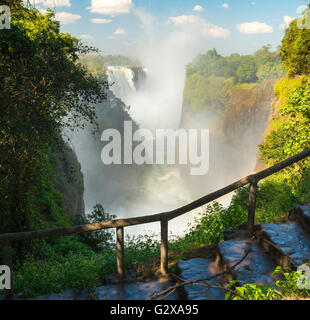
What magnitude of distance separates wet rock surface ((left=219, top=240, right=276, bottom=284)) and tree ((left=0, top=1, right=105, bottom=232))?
5.42m

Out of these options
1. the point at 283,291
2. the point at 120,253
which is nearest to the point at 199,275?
the point at 120,253

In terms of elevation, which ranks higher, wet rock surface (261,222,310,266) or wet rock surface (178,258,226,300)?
wet rock surface (261,222,310,266)

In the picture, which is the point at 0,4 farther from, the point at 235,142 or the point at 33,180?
the point at 235,142

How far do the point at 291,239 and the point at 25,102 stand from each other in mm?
6527

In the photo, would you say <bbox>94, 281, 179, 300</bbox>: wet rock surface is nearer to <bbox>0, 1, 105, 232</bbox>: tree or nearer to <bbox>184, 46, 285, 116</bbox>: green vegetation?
<bbox>0, 1, 105, 232</bbox>: tree

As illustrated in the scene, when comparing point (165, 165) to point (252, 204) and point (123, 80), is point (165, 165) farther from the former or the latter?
point (252, 204)

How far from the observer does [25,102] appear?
7.38 m

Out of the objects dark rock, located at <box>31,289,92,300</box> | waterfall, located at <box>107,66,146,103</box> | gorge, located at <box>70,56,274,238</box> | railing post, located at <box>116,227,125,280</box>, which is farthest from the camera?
waterfall, located at <box>107,66,146,103</box>

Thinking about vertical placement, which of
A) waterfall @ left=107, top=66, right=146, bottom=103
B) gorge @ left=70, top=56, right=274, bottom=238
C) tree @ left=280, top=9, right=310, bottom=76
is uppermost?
waterfall @ left=107, top=66, right=146, bottom=103

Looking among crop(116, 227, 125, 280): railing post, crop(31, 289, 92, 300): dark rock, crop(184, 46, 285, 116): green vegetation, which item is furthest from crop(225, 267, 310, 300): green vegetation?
crop(184, 46, 285, 116): green vegetation

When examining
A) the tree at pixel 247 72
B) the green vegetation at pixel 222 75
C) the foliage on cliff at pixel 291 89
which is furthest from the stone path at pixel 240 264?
the tree at pixel 247 72

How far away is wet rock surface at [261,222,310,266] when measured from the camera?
385 cm
